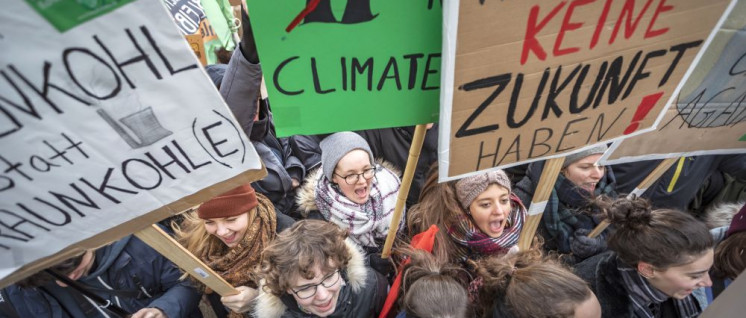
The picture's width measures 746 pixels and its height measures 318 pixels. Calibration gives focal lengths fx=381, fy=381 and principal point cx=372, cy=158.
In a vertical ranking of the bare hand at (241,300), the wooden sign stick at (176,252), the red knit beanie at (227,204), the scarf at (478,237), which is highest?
the wooden sign stick at (176,252)

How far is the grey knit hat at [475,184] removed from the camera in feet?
6.70

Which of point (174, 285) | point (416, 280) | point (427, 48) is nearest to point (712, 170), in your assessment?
point (416, 280)

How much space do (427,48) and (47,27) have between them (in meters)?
0.91

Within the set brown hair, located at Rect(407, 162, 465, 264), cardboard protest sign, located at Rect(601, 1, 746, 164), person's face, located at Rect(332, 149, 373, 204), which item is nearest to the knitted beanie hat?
cardboard protest sign, located at Rect(601, 1, 746, 164)

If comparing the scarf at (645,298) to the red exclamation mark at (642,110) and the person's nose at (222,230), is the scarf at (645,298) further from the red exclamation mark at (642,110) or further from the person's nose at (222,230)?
the person's nose at (222,230)

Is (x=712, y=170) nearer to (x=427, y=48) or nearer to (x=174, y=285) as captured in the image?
(x=427, y=48)

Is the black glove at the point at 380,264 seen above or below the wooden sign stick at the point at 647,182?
below

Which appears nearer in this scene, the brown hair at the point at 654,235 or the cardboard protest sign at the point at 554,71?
the cardboard protest sign at the point at 554,71

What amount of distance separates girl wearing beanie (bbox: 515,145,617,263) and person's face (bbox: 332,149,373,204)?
104 centimetres

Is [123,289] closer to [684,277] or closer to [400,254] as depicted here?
[400,254]

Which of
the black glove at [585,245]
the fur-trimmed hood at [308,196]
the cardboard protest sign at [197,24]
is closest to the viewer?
the black glove at [585,245]

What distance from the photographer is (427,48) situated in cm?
116

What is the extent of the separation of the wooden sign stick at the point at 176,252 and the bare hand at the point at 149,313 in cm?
47

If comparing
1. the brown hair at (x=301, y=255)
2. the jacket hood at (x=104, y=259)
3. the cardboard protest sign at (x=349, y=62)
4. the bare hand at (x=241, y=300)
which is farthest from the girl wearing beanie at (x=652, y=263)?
the jacket hood at (x=104, y=259)
